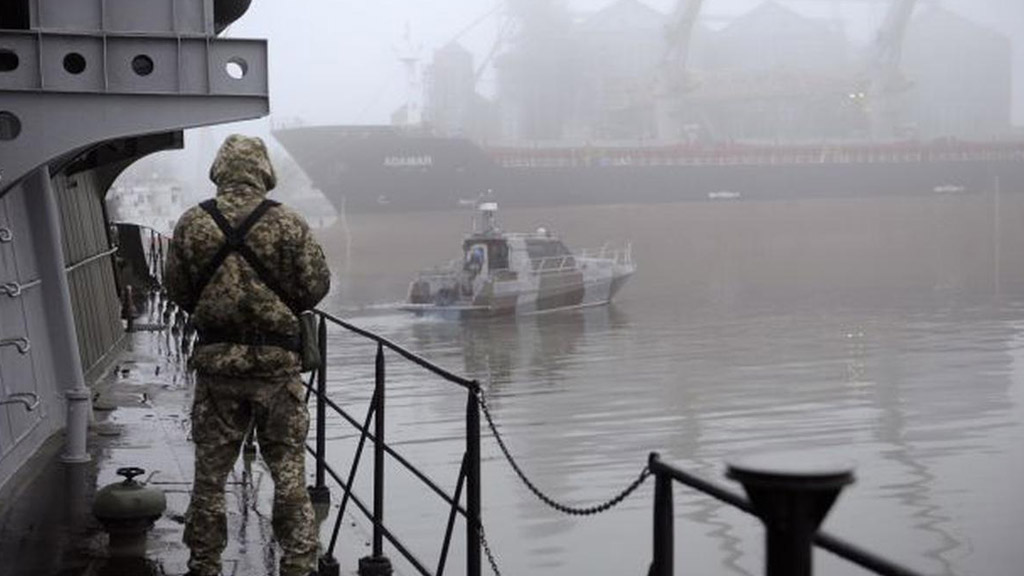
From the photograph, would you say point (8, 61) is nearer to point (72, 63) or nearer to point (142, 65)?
point (72, 63)

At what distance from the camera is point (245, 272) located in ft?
13.7

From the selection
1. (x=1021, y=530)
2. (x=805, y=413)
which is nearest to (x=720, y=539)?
(x=1021, y=530)

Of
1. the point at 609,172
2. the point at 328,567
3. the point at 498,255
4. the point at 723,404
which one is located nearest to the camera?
the point at 328,567

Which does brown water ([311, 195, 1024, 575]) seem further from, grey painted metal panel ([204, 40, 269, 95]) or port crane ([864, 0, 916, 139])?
port crane ([864, 0, 916, 139])

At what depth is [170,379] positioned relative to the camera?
39.2ft

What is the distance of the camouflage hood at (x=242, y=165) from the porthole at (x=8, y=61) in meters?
2.47

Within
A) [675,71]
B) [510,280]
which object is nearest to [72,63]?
[510,280]

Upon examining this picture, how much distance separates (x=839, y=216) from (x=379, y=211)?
118ft

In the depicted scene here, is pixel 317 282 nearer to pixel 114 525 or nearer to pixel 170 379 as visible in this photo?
pixel 114 525

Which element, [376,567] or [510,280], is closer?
[376,567]

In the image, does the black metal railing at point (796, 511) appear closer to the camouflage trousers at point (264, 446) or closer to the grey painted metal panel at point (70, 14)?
the camouflage trousers at point (264, 446)

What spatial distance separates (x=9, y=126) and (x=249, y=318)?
274cm

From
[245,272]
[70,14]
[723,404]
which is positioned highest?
[70,14]

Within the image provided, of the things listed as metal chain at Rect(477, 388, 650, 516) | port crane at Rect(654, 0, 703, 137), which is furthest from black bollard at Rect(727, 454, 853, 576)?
port crane at Rect(654, 0, 703, 137)
